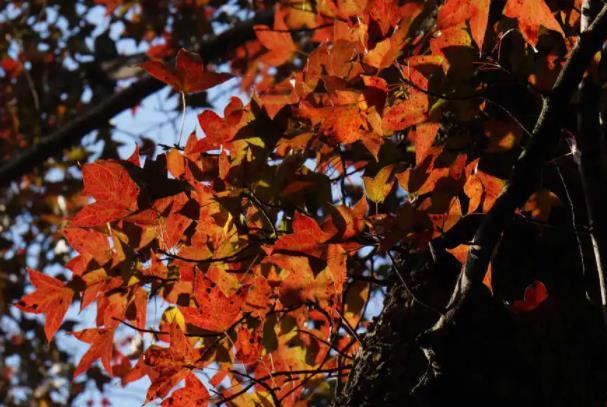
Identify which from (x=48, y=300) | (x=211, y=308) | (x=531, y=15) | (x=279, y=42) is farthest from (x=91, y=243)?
(x=531, y=15)

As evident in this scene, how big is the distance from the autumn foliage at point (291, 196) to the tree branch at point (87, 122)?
169 cm

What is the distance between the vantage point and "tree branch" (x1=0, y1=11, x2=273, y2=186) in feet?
9.70

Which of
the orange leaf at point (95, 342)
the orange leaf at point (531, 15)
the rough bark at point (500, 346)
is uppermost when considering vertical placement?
the orange leaf at point (531, 15)

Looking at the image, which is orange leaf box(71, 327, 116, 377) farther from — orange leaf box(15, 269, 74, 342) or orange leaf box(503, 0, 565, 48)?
orange leaf box(503, 0, 565, 48)

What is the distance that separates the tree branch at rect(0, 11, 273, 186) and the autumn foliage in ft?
5.53

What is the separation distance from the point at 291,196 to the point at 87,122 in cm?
203

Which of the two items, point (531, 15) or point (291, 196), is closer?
point (531, 15)

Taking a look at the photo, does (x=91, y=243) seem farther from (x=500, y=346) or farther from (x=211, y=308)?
(x=500, y=346)

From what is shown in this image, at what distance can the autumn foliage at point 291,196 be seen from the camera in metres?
1.09

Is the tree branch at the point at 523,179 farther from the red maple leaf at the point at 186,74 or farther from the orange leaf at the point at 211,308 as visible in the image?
the red maple leaf at the point at 186,74

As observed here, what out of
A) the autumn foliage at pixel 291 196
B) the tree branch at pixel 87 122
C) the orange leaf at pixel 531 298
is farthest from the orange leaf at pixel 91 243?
the tree branch at pixel 87 122

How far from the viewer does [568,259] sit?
1335 mm

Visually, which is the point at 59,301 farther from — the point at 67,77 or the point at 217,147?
the point at 67,77

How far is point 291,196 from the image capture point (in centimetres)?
120
